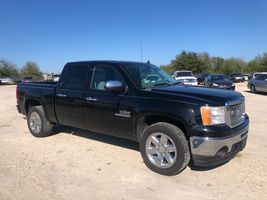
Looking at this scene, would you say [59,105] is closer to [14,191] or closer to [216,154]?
[14,191]

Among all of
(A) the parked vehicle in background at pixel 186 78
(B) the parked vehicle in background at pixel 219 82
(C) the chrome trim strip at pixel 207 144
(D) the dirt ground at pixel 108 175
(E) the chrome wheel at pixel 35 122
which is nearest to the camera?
(D) the dirt ground at pixel 108 175

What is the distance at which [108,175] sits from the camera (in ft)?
16.0

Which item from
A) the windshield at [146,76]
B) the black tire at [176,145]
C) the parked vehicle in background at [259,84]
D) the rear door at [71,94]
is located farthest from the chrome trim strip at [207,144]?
the parked vehicle in background at [259,84]

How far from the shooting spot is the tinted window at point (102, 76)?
5716mm

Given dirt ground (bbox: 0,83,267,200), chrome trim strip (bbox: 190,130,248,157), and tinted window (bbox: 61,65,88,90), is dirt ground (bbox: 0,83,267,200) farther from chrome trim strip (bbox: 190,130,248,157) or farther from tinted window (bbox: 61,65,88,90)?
tinted window (bbox: 61,65,88,90)

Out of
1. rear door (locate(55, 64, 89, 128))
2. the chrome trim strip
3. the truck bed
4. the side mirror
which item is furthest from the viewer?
the truck bed

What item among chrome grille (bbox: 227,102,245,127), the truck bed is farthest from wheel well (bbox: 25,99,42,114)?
chrome grille (bbox: 227,102,245,127)

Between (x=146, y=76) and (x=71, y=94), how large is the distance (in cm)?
171

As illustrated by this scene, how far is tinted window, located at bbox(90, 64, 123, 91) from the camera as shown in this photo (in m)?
5.72

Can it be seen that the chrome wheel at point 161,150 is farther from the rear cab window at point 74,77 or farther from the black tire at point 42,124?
the black tire at point 42,124

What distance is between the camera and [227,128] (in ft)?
14.9

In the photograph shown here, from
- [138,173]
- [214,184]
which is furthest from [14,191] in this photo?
[214,184]

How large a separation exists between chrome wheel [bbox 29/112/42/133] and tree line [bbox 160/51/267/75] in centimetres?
5375

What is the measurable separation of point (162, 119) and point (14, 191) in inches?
99.5
